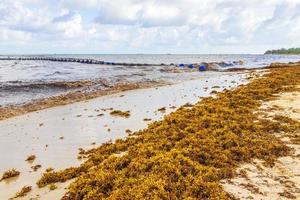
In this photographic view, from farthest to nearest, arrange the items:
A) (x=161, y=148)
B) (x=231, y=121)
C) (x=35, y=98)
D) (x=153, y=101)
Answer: (x=35, y=98) → (x=153, y=101) → (x=231, y=121) → (x=161, y=148)

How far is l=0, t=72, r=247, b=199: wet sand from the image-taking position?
7.17 metres

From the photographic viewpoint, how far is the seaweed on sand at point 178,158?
5109 mm

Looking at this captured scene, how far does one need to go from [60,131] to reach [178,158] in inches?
212

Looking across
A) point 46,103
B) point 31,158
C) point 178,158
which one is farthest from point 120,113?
point 178,158

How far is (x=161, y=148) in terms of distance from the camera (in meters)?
7.36

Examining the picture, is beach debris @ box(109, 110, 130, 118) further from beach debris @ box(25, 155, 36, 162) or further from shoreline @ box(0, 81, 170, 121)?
beach debris @ box(25, 155, 36, 162)

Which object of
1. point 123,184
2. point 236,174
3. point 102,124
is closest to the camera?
point 123,184

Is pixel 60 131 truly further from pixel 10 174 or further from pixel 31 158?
pixel 10 174

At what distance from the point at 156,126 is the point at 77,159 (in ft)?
9.70

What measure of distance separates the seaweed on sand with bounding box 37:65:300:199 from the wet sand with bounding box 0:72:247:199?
58 cm

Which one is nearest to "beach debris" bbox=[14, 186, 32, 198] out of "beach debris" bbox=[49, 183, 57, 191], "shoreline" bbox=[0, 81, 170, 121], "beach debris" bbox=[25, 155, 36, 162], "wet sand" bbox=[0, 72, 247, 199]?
"wet sand" bbox=[0, 72, 247, 199]

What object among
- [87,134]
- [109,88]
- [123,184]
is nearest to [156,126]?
[87,134]

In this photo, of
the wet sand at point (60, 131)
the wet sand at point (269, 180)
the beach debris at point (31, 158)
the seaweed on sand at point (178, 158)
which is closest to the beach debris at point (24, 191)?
the wet sand at point (60, 131)

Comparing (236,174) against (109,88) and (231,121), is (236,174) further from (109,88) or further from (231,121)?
(109,88)
